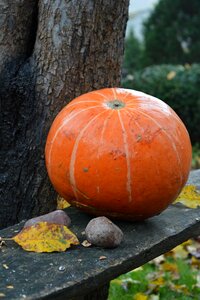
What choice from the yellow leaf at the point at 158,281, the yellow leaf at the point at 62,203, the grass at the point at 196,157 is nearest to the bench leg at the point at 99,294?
the yellow leaf at the point at 62,203

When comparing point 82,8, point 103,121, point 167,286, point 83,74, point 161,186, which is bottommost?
point 167,286

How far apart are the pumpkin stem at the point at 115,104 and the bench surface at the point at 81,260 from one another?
1.63ft

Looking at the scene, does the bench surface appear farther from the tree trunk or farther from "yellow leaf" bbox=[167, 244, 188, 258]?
"yellow leaf" bbox=[167, 244, 188, 258]

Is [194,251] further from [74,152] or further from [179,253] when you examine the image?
[74,152]

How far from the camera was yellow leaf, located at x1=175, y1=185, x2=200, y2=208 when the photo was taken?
109 inches

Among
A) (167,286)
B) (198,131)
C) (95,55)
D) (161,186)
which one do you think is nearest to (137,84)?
(198,131)

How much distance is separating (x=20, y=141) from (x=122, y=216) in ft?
2.21

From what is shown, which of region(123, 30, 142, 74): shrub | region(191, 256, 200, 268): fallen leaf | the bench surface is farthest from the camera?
region(123, 30, 142, 74): shrub

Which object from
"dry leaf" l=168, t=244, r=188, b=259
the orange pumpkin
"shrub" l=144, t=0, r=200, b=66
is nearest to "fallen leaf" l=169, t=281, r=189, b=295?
"dry leaf" l=168, t=244, r=188, b=259

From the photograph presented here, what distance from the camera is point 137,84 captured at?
24.6 feet

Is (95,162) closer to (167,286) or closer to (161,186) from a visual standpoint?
(161,186)

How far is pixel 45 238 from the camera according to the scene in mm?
2133

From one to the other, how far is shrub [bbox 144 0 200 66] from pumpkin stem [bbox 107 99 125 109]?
759 cm

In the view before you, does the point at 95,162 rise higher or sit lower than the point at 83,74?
lower
